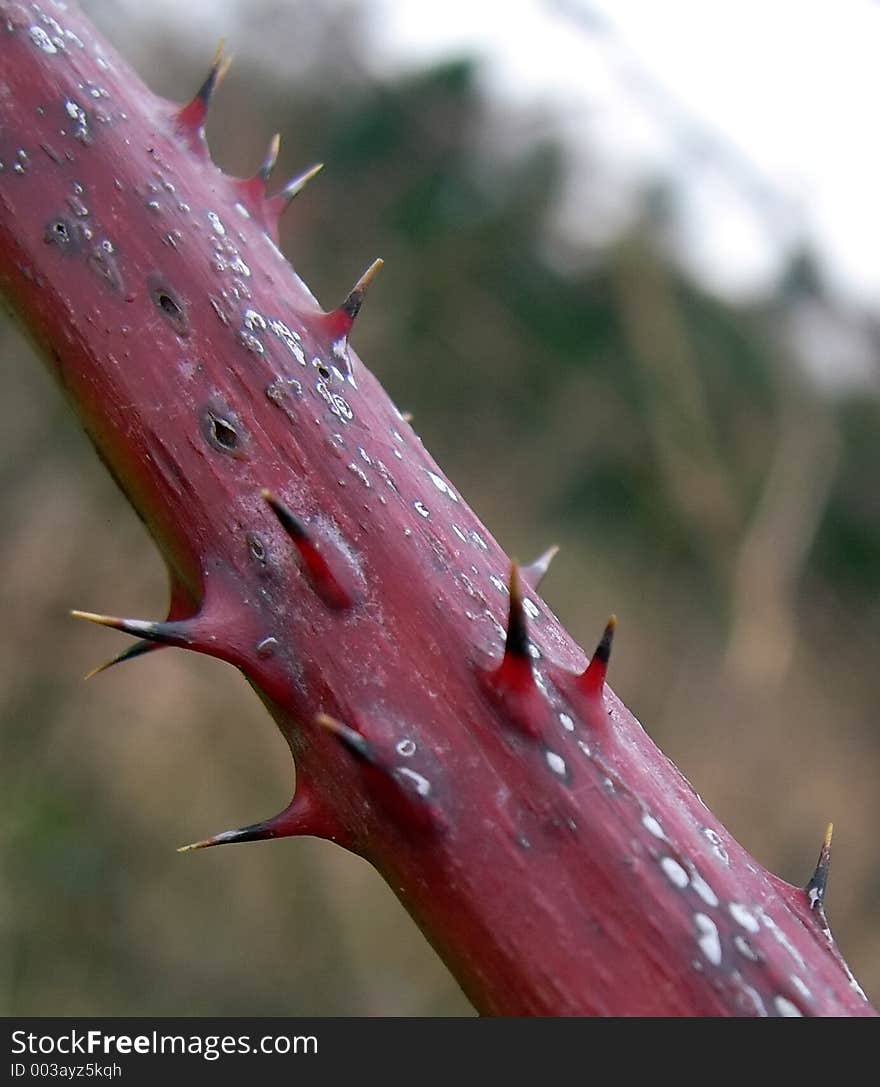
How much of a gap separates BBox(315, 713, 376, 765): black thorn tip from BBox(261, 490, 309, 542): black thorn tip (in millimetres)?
99

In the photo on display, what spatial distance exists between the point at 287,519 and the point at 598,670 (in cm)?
19

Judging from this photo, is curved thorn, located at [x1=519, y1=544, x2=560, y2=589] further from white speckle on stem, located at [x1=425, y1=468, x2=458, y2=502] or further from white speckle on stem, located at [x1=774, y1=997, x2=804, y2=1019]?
white speckle on stem, located at [x1=774, y1=997, x2=804, y2=1019]

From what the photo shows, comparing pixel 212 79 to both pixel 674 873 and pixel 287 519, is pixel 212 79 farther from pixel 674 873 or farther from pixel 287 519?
pixel 674 873

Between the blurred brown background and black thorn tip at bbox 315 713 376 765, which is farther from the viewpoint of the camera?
the blurred brown background

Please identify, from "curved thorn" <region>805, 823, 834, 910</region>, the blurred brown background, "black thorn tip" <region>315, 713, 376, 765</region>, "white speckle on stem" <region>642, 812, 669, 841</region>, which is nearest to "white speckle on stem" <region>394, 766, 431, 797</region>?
"black thorn tip" <region>315, 713, 376, 765</region>

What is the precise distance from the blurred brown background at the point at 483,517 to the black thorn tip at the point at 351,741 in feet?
8.24

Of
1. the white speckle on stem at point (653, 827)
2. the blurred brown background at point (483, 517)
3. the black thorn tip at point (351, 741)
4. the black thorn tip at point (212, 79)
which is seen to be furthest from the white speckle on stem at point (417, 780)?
the blurred brown background at point (483, 517)

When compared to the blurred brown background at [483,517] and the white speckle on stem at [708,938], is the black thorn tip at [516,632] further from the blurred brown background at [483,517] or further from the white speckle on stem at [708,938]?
the blurred brown background at [483,517]

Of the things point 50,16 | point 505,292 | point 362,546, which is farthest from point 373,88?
point 362,546

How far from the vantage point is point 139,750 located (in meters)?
3.51

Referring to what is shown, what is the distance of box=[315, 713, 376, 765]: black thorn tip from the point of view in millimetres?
431

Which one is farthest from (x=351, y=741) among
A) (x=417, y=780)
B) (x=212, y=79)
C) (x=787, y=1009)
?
(x=212, y=79)

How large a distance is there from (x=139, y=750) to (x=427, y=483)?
3.31 metres

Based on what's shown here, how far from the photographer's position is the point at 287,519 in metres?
0.47
